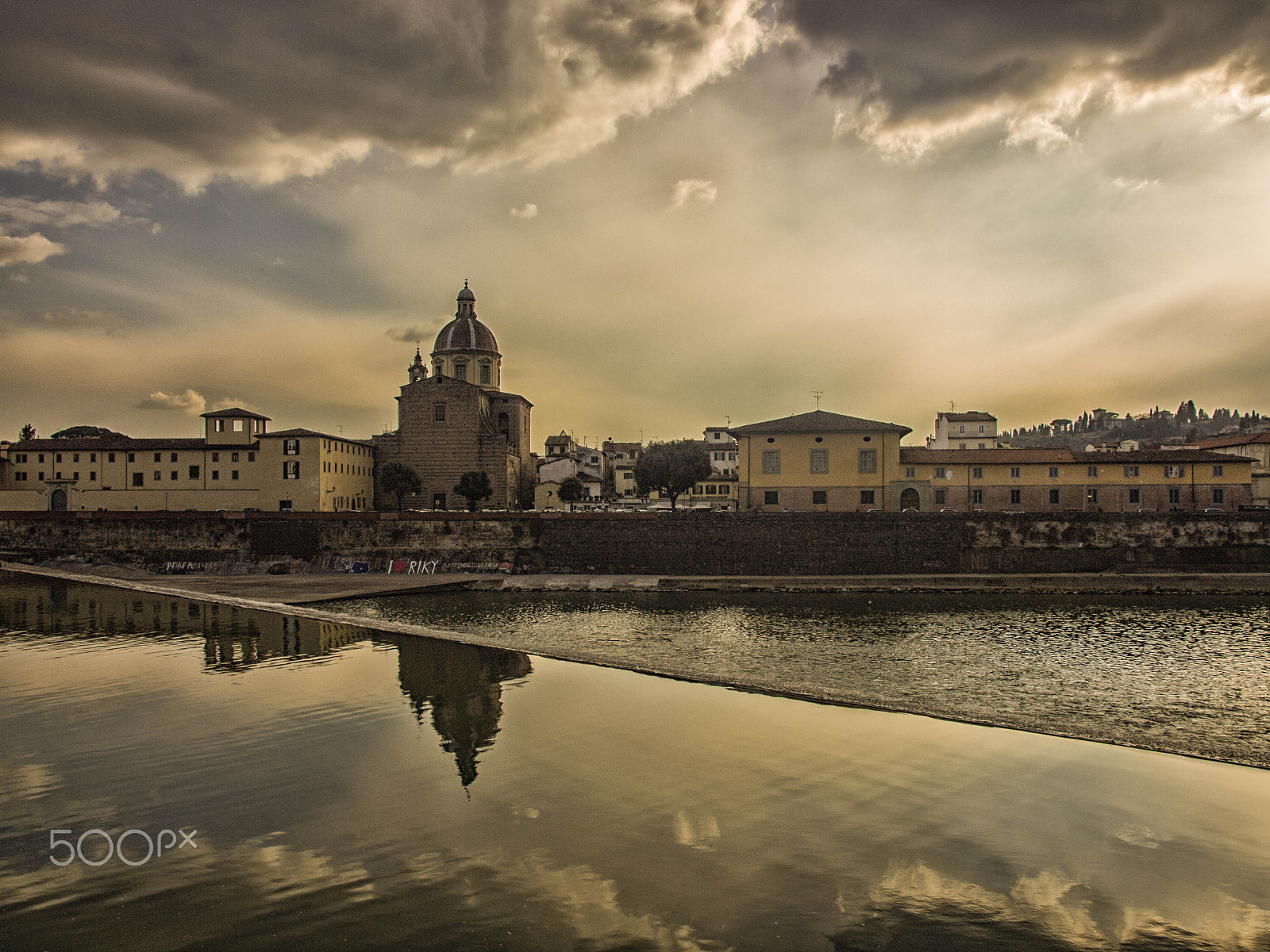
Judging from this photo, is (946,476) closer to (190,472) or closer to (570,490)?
(570,490)

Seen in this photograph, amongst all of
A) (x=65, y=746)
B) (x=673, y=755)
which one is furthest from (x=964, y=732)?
(x=65, y=746)

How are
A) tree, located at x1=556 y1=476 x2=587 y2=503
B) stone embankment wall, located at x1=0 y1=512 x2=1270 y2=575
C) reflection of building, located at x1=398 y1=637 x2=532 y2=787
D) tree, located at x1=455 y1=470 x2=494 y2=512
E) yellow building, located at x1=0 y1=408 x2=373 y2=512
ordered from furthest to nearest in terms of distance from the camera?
tree, located at x1=556 y1=476 x2=587 y2=503
tree, located at x1=455 y1=470 x2=494 y2=512
yellow building, located at x1=0 y1=408 x2=373 y2=512
stone embankment wall, located at x1=0 y1=512 x2=1270 y2=575
reflection of building, located at x1=398 y1=637 x2=532 y2=787

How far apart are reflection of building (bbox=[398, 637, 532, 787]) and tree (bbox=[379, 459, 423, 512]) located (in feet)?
96.5

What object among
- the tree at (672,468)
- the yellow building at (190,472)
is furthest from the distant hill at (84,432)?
the tree at (672,468)

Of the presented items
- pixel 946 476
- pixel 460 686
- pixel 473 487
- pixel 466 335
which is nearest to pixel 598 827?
pixel 460 686

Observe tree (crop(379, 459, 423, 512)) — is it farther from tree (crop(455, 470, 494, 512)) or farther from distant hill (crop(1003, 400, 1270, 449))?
distant hill (crop(1003, 400, 1270, 449))

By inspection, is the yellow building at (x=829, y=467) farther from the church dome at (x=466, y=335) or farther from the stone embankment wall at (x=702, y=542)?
the church dome at (x=466, y=335)

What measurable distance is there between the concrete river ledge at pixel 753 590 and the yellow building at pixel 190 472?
31.4 feet

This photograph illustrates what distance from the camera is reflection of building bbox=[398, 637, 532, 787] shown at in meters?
11.6

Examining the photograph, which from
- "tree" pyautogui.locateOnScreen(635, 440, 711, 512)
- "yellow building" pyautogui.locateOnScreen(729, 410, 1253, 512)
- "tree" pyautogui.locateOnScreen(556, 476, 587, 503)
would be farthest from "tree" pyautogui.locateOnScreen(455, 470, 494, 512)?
"yellow building" pyautogui.locateOnScreen(729, 410, 1253, 512)

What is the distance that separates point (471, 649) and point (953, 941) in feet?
46.0

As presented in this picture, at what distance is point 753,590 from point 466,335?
39.2 metres

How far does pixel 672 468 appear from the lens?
48562mm

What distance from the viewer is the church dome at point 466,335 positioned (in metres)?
59.6
